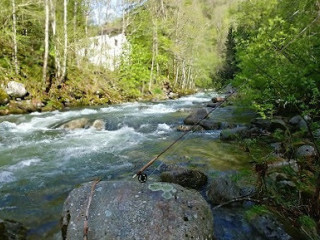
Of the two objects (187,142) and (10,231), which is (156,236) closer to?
(10,231)

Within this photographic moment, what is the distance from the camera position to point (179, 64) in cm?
4134

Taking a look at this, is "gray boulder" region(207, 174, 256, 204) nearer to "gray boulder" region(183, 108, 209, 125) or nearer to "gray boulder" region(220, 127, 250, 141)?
"gray boulder" region(220, 127, 250, 141)

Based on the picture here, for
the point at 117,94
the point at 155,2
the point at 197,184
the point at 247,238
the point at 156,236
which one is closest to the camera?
the point at 156,236

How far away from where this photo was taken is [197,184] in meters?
5.58

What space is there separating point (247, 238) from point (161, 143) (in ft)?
19.3

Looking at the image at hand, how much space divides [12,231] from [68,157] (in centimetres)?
396

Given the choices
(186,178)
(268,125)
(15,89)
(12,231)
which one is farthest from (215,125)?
(15,89)

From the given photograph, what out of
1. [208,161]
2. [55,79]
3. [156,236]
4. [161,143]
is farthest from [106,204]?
[55,79]

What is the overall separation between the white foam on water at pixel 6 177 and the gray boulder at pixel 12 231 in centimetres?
207

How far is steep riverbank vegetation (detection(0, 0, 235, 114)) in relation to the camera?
17.5 meters

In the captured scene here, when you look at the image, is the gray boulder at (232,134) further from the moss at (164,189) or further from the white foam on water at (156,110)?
the white foam on water at (156,110)

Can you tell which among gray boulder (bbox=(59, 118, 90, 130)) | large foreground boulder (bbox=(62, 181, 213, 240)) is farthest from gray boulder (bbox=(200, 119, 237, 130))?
large foreground boulder (bbox=(62, 181, 213, 240))

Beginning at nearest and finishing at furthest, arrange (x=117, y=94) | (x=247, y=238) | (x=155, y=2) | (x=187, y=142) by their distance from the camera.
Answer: (x=247, y=238)
(x=187, y=142)
(x=117, y=94)
(x=155, y=2)

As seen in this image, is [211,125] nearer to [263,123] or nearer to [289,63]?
[263,123]
